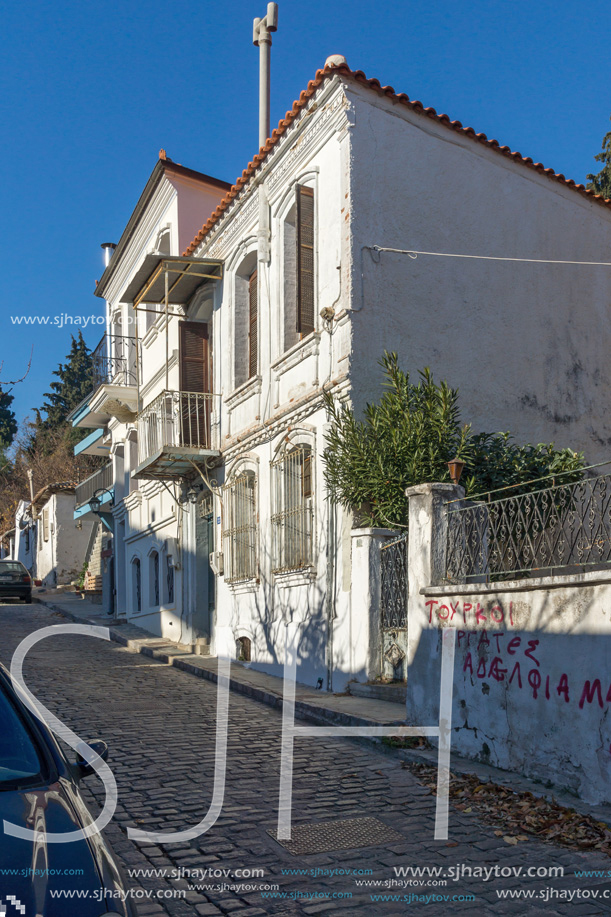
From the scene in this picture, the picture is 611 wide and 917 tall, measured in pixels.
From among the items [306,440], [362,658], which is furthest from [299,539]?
[362,658]

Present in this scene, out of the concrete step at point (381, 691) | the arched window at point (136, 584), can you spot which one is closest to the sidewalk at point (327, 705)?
the concrete step at point (381, 691)

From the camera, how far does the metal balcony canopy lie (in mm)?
16922

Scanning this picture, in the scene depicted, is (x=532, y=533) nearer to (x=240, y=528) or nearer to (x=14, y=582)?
(x=240, y=528)

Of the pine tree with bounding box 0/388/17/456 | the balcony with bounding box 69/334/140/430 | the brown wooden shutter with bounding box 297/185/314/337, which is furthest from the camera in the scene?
the pine tree with bounding box 0/388/17/456

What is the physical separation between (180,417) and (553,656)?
11.8 meters

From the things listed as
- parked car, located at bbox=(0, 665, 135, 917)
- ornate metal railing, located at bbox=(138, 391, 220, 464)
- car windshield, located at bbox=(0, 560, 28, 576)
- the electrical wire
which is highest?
the electrical wire

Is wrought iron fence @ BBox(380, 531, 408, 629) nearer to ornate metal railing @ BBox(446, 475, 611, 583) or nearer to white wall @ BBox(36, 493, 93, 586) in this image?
ornate metal railing @ BBox(446, 475, 611, 583)

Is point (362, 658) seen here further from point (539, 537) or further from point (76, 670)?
point (76, 670)

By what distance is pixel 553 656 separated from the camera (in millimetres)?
7047

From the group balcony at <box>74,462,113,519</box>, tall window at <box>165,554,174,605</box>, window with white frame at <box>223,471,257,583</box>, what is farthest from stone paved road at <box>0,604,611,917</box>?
balcony at <box>74,462,113,519</box>

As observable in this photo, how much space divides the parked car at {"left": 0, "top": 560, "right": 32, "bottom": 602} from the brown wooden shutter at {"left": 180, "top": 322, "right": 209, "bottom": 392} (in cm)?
1510

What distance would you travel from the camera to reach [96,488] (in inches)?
1192

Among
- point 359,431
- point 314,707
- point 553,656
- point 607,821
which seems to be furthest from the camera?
point 359,431

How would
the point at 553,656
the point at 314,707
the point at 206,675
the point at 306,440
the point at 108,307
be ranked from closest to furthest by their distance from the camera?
the point at 553,656
the point at 314,707
the point at 306,440
the point at 206,675
the point at 108,307
